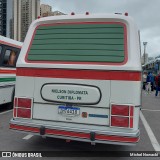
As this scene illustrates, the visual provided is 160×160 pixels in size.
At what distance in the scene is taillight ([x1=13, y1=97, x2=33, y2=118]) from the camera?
5.06 meters

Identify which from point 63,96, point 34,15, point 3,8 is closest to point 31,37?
point 63,96

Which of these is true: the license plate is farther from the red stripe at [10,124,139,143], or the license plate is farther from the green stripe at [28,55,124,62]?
the green stripe at [28,55,124,62]

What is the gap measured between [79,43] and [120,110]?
1525 millimetres

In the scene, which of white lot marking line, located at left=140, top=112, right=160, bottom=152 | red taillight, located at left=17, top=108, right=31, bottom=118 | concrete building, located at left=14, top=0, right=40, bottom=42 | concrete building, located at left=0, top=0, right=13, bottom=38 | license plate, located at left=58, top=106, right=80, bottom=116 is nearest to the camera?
license plate, located at left=58, top=106, right=80, bottom=116

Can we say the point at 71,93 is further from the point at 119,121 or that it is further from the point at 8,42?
the point at 8,42

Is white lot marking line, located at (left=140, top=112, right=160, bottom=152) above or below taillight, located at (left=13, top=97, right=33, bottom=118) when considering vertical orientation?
below

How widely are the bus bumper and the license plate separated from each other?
0.91ft

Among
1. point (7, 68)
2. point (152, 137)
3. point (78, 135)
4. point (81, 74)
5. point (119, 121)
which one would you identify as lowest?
point (152, 137)

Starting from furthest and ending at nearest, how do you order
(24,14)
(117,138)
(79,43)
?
(24,14) < (79,43) < (117,138)

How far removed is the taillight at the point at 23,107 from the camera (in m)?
5.06

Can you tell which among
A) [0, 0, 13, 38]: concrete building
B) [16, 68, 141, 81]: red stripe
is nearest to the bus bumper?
[16, 68, 141, 81]: red stripe

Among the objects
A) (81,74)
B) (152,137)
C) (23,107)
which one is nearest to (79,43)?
(81,74)

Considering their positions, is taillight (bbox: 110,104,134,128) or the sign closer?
taillight (bbox: 110,104,134,128)

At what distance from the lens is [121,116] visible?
4520mm
